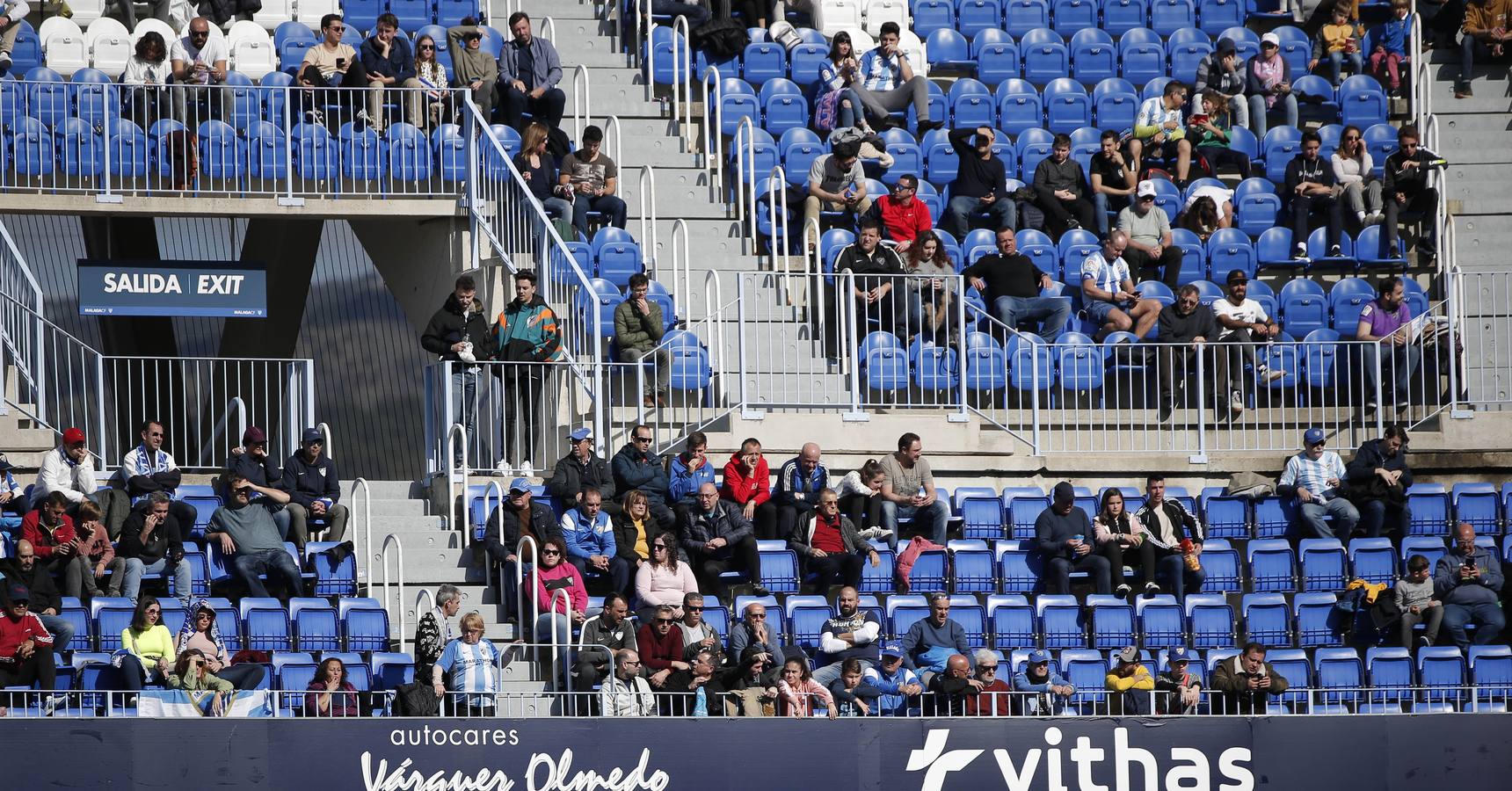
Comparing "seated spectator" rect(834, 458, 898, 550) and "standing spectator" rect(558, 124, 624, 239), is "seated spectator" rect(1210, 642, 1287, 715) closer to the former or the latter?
"seated spectator" rect(834, 458, 898, 550)

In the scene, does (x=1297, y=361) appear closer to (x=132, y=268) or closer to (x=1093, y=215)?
(x=1093, y=215)

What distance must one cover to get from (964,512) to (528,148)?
500cm

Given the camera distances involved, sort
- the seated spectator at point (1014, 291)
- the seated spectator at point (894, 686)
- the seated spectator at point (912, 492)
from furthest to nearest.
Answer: the seated spectator at point (1014, 291) → the seated spectator at point (912, 492) → the seated spectator at point (894, 686)

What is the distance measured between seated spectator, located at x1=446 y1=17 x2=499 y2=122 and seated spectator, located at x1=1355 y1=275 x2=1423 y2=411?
25.5 ft

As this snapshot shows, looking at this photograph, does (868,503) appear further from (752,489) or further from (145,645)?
(145,645)

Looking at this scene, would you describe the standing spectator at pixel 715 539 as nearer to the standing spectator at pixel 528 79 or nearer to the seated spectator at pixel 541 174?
the seated spectator at pixel 541 174

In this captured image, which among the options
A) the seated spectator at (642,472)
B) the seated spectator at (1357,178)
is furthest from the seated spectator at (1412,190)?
the seated spectator at (642,472)

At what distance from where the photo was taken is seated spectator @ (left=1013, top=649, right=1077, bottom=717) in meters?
15.2

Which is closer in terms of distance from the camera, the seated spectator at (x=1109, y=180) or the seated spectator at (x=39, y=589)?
the seated spectator at (x=39, y=589)

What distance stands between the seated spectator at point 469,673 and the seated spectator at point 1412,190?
9.96m

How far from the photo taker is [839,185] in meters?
20.6

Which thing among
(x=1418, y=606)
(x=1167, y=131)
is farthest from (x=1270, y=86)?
(x=1418, y=606)

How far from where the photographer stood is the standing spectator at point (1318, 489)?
1803cm

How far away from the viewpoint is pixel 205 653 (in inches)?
588
